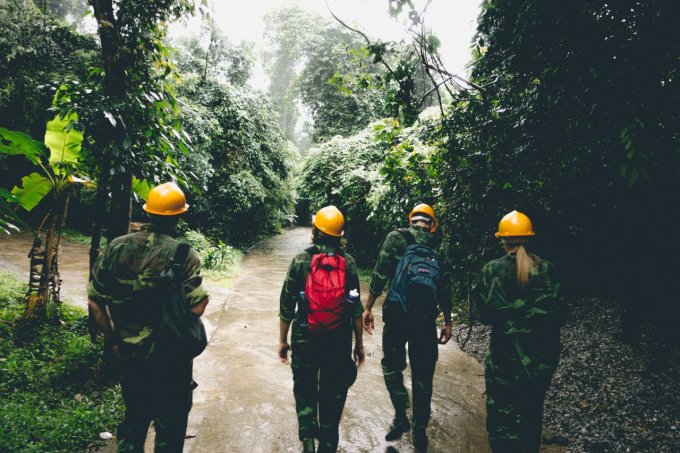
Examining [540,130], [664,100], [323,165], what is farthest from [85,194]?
[664,100]

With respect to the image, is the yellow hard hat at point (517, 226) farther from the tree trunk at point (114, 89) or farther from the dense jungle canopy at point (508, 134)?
the tree trunk at point (114, 89)

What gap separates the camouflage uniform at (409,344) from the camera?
3371 millimetres

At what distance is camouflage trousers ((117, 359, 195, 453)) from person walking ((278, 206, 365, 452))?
Answer: 0.72 meters

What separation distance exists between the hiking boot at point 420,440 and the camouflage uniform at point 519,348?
0.79 m

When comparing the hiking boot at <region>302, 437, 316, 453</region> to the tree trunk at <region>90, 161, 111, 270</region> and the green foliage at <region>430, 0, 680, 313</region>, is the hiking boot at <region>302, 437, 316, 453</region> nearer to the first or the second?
the green foliage at <region>430, 0, 680, 313</region>

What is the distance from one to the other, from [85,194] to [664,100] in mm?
15350

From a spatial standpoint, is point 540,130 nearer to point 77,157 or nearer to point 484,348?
point 484,348

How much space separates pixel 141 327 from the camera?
7.77ft

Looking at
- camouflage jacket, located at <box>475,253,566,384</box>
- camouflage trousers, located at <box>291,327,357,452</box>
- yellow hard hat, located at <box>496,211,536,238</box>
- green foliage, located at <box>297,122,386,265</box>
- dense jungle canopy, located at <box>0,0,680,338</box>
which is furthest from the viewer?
green foliage, located at <box>297,122,386,265</box>

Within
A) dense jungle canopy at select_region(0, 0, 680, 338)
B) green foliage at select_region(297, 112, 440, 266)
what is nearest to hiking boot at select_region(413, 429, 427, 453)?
dense jungle canopy at select_region(0, 0, 680, 338)

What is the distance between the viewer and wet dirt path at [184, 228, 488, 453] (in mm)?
3469

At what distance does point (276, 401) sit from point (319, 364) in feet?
5.38

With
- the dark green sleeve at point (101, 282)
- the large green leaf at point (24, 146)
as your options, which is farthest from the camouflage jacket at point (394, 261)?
the large green leaf at point (24, 146)

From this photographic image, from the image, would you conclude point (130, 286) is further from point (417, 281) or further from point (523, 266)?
point (523, 266)
